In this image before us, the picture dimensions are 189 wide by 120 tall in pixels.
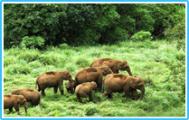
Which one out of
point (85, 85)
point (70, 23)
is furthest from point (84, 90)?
point (70, 23)

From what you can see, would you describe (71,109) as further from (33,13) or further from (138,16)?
(138,16)

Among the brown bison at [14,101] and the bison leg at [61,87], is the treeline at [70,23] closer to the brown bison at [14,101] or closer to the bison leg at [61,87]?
the bison leg at [61,87]

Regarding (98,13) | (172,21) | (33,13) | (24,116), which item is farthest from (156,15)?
(24,116)

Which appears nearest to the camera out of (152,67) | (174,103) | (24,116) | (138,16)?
(24,116)

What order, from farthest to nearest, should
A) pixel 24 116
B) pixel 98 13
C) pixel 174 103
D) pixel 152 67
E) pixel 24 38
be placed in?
pixel 98 13 < pixel 24 38 < pixel 152 67 < pixel 174 103 < pixel 24 116

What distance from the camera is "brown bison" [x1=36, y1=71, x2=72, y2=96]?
51.5 ft

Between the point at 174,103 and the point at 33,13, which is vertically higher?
the point at 33,13

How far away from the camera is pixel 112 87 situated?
15.5 m

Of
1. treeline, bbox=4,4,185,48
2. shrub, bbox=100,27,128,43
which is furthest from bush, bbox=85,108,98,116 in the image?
shrub, bbox=100,27,128,43

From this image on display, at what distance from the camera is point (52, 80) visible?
1577cm

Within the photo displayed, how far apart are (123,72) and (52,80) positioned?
3.53 m

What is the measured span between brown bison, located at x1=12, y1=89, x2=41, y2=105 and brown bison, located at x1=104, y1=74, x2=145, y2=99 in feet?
5.34

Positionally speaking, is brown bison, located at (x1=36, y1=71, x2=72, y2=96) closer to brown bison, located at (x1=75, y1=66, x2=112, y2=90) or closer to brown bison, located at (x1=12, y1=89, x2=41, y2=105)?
brown bison, located at (x1=75, y1=66, x2=112, y2=90)

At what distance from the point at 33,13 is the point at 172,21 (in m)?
8.21
